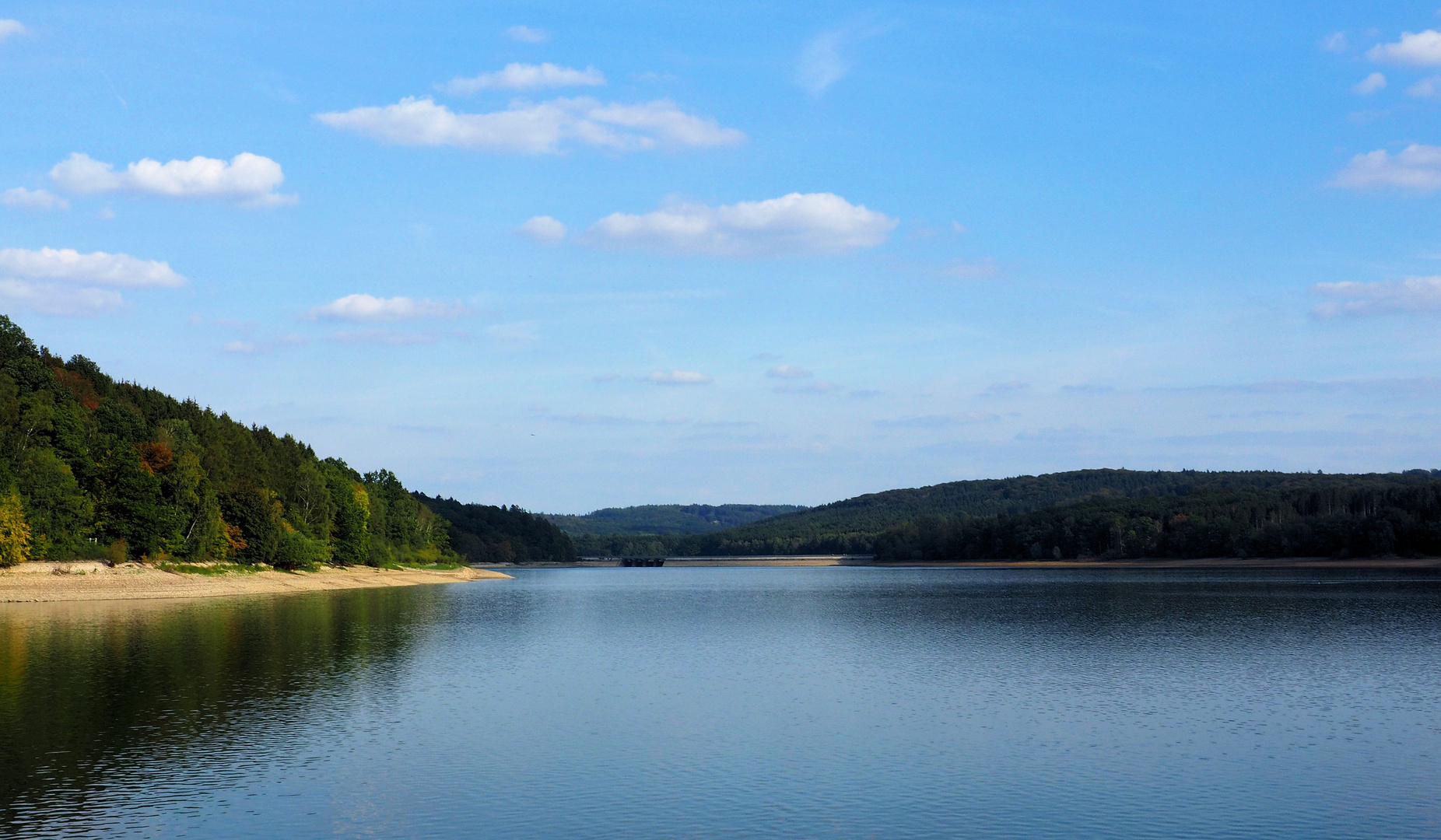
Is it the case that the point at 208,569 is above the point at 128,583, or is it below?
above

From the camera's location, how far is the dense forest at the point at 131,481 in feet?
335

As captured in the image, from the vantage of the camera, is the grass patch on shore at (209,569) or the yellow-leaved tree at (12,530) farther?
the grass patch on shore at (209,569)

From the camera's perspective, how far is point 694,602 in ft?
388

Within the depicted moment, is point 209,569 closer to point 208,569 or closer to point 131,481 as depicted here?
point 208,569

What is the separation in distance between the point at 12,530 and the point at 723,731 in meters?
83.7

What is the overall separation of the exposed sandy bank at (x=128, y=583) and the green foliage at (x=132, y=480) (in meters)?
1.75

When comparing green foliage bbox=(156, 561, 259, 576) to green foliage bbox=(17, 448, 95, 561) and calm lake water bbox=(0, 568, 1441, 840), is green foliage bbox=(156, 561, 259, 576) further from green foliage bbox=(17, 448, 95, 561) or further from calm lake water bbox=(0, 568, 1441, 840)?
calm lake water bbox=(0, 568, 1441, 840)

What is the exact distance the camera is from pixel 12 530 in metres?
94.7

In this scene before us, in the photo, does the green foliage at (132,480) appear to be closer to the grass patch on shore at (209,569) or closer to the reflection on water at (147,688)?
the grass patch on shore at (209,569)

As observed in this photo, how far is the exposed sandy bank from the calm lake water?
2701cm

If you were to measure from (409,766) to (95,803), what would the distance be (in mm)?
7438

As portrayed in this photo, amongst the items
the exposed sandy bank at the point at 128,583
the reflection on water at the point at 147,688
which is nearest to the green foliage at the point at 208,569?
the exposed sandy bank at the point at 128,583

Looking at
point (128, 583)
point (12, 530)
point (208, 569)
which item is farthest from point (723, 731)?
point (208, 569)

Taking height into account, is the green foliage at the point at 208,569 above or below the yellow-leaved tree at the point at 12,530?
below
